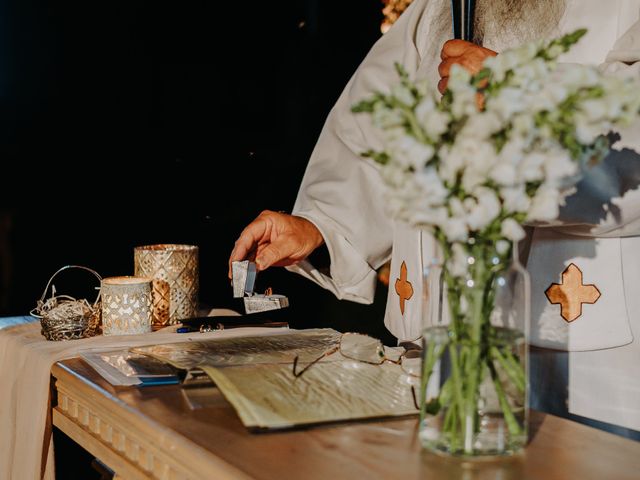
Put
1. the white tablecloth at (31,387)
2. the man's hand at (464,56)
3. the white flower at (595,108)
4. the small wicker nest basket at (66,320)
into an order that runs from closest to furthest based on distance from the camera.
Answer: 1. the white flower at (595,108)
2. the man's hand at (464,56)
3. the white tablecloth at (31,387)
4. the small wicker nest basket at (66,320)

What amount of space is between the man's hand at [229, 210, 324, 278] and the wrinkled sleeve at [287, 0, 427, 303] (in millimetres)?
88

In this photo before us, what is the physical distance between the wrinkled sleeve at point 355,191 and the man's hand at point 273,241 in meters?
0.09

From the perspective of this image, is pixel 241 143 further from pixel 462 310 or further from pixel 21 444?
pixel 462 310

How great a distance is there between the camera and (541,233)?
159 centimetres

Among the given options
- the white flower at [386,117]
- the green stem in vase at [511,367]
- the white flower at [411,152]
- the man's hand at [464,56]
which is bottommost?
the green stem in vase at [511,367]

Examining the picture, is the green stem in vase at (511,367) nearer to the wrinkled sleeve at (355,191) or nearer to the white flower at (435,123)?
the white flower at (435,123)

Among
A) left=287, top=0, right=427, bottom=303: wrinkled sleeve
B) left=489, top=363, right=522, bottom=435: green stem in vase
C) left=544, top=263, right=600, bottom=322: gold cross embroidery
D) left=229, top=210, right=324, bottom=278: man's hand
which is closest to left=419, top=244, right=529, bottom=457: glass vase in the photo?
left=489, top=363, right=522, bottom=435: green stem in vase

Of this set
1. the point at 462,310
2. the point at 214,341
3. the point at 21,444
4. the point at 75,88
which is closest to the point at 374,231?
the point at 214,341

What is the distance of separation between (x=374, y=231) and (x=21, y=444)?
97cm

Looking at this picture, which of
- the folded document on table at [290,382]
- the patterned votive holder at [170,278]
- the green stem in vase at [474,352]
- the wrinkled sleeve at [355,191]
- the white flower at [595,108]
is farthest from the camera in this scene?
the wrinkled sleeve at [355,191]

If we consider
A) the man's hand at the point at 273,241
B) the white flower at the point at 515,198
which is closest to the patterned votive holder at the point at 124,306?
the man's hand at the point at 273,241

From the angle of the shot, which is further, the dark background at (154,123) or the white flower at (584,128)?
the dark background at (154,123)

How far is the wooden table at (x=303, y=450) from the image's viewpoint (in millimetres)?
930

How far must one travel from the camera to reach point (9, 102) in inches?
165
